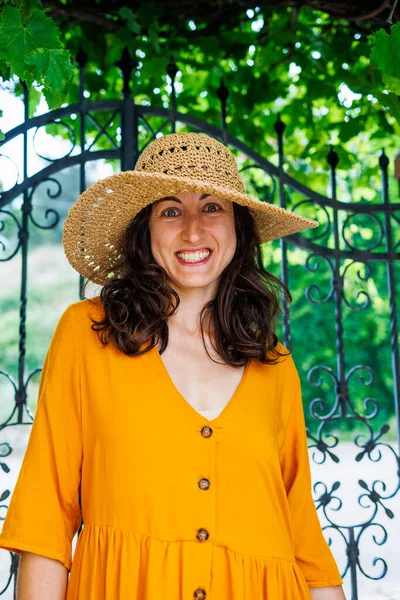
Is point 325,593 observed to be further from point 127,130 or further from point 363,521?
point 363,521

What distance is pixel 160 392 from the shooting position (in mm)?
1623

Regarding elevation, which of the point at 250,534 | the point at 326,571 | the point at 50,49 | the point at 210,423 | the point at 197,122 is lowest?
the point at 326,571

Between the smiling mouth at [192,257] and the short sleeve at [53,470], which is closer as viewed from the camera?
the short sleeve at [53,470]

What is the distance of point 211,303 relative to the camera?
1.88m

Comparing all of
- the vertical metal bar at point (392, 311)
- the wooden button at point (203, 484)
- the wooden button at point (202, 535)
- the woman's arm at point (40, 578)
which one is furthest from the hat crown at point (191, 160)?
the vertical metal bar at point (392, 311)

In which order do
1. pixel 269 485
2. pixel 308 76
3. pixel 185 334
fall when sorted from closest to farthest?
pixel 269 485 → pixel 185 334 → pixel 308 76

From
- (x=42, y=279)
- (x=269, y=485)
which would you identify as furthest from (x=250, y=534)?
(x=42, y=279)

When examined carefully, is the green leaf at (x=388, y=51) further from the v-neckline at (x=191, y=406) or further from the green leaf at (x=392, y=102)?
the v-neckline at (x=191, y=406)

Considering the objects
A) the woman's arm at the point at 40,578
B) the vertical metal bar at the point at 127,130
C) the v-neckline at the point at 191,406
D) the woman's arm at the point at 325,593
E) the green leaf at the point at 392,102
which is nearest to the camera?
the woman's arm at the point at 40,578

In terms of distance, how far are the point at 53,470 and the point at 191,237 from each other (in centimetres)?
64

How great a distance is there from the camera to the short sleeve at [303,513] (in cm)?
177

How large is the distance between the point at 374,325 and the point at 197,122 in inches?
A: 313

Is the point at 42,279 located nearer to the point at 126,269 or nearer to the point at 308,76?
the point at 308,76

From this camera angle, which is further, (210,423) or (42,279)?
(42,279)
